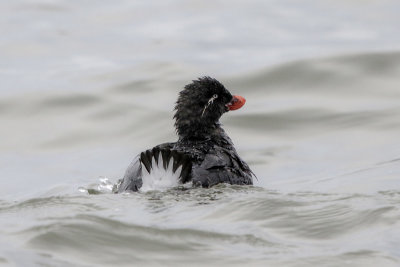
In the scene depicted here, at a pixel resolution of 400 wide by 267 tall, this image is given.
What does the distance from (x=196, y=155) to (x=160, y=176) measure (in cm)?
47

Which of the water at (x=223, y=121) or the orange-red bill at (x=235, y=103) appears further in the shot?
the orange-red bill at (x=235, y=103)

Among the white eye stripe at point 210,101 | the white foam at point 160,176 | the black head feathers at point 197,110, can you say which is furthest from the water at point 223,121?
the white eye stripe at point 210,101

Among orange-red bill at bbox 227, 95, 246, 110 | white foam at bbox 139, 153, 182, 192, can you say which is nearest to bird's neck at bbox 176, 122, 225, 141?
orange-red bill at bbox 227, 95, 246, 110

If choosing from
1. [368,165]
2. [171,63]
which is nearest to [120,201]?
[368,165]

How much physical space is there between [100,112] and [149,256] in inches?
296

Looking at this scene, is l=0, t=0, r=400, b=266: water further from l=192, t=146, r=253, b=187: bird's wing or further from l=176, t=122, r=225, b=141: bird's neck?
l=176, t=122, r=225, b=141: bird's neck

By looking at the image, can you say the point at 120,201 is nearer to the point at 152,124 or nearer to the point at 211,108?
the point at 211,108

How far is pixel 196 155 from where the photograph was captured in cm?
784

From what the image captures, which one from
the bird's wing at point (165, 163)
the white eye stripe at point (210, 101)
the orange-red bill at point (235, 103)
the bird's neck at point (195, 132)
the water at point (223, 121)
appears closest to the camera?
the water at point (223, 121)

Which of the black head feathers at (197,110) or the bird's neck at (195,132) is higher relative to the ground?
the black head feathers at (197,110)

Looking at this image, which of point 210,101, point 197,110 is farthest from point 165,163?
point 210,101

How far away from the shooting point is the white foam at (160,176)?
7508 millimetres

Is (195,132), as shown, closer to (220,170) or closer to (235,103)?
(235,103)

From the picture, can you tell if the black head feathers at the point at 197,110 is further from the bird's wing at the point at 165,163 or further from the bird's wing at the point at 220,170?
the bird's wing at the point at 165,163
